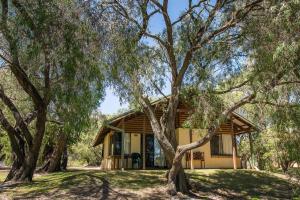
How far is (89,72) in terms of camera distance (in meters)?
8.84

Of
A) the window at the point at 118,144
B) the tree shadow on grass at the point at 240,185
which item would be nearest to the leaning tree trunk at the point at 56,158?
the window at the point at 118,144

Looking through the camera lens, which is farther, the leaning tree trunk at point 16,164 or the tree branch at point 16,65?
the leaning tree trunk at point 16,164

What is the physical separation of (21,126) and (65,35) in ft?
23.7

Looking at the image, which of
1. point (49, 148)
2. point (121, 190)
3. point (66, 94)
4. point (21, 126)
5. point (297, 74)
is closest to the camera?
point (66, 94)

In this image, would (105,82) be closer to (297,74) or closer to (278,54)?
(278,54)

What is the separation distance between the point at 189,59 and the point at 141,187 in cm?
545

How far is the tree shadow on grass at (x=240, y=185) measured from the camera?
13.0 meters

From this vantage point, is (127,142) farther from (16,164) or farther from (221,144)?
(16,164)

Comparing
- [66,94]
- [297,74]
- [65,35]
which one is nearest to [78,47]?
[65,35]

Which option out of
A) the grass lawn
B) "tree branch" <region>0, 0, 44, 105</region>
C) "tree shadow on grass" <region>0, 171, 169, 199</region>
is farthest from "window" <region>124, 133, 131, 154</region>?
"tree branch" <region>0, 0, 44, 105</region>

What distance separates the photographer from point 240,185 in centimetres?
1465

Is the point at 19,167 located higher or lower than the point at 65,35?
lower

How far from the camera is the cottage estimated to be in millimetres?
19625

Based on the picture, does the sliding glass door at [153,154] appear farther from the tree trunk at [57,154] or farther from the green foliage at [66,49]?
the green foliage at [66,49]
